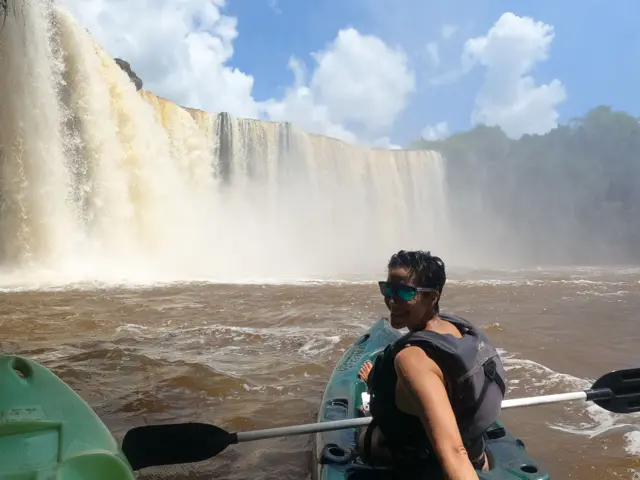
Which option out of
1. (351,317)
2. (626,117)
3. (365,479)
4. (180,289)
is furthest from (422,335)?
(626,117)

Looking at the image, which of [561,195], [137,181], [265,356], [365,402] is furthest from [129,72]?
[561,195]

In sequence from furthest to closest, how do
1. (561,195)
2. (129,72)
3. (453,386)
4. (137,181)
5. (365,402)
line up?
(561,195), (129,72), (137,181), (365,402), (453,386)

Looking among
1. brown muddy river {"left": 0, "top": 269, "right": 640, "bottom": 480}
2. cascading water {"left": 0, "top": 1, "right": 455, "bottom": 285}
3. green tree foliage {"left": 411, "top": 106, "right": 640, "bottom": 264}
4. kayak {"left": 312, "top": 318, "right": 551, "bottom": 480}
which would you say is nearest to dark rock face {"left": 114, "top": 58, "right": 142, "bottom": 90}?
cascading water {"left": 0, "top": 1, "right": 455, "bottom": 285}

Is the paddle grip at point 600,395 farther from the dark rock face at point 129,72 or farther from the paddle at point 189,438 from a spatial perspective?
the dark rock face at point 129,72

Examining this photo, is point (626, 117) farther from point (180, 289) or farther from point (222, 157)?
point (180, 289)

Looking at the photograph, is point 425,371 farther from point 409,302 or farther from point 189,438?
point 189,438

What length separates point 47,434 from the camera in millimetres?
1612

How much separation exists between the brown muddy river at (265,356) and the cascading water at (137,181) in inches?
177

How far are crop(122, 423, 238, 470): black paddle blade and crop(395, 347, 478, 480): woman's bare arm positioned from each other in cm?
129

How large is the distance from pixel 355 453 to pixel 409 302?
889mm

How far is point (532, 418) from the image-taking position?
366cm

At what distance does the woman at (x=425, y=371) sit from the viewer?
1455mm

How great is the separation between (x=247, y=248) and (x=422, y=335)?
20.8m

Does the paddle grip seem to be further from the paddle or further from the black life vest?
the black life vest
